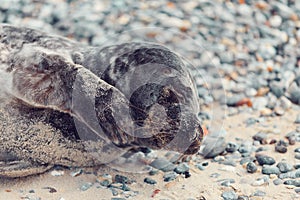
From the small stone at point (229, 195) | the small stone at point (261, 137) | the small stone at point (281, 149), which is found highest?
the small stone at point (281, 149)

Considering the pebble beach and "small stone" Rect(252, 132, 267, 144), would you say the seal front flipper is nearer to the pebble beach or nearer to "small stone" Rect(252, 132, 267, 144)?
the pebble beach

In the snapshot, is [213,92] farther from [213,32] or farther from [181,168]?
[181,168]

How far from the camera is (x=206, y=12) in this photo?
16.7ft

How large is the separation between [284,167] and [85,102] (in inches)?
44.4

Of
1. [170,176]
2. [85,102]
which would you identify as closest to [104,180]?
[170,176]

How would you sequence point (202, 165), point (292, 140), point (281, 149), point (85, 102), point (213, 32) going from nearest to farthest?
point (85, 102) < point (202, 165) < point (281, 149) < point (292, 140) < point (213, 32)

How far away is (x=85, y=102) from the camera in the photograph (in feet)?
10.3

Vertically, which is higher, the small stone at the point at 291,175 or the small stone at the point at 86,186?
the small stone at the point at 291,175

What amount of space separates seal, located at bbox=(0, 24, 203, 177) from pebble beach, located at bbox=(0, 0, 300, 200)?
14cm

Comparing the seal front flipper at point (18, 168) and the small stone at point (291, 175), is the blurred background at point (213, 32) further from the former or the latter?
the seal front flipper at point (18, 168)

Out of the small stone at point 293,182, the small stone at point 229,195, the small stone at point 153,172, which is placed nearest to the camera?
the small stone at point 229,195

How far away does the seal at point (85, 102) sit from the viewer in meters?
3.11

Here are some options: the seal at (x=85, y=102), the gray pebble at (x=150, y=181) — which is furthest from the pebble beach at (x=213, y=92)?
the seal at (x=85, y=102)

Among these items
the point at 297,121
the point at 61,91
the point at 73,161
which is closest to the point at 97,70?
the point at 61,91
